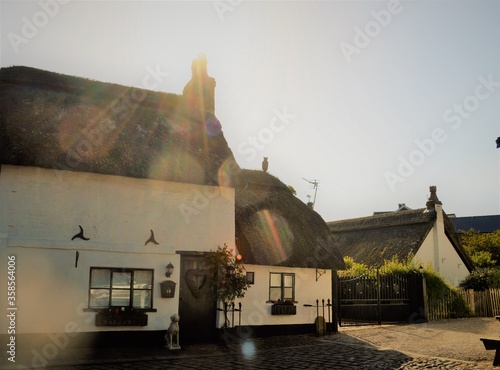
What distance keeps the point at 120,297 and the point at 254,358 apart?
4114 millimetres

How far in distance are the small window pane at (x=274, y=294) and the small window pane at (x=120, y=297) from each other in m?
5.17

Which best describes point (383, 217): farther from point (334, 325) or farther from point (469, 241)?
point (334, 325)

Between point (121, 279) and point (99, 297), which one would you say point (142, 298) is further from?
point (99, 297)

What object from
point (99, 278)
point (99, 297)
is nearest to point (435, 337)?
point (99, 297)

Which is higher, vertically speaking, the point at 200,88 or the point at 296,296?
the point at 200,88

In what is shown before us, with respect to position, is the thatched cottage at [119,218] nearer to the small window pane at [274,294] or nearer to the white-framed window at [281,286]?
the white-framed window at [281,286]

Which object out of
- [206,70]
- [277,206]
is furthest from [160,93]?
[277,206]

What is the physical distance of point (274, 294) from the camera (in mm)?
16688

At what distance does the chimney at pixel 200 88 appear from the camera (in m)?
17.8

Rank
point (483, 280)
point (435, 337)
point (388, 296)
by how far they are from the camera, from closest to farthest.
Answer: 1. point (435, 337)
2. point (388, 296)
3. point (483, 280)

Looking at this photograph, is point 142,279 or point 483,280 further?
point 483,280

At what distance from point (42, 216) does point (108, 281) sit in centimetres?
244

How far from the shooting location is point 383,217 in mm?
32438

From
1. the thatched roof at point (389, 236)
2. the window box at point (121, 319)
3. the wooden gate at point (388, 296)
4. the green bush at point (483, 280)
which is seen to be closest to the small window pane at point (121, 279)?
the window box at point (121, 319)
